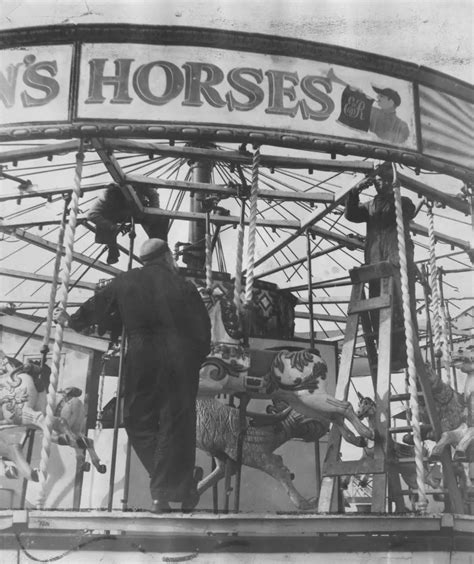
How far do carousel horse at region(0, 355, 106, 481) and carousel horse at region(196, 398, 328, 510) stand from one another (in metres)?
1.13

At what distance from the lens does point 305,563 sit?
130 inches

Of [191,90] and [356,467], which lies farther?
[356,467]

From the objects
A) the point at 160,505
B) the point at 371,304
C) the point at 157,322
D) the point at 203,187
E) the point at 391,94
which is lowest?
the point at 160,505

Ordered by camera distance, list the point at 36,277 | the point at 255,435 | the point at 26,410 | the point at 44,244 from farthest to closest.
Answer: the point at 36,277, the point at 44,244, the point at 255,435, the point at 26,410

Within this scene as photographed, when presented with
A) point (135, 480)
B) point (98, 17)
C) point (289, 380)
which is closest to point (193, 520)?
point (289, 380)

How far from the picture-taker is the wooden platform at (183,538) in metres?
3.26

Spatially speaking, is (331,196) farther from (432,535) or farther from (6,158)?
(432,535)

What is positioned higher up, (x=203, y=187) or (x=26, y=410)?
(x=203, y=187)

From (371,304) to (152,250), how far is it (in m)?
1.86

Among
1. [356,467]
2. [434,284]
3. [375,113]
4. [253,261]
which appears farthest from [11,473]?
[375,113]

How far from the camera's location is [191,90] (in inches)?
171

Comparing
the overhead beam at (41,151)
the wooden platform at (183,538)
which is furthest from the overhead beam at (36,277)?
A: the wooden platform at (183,538)

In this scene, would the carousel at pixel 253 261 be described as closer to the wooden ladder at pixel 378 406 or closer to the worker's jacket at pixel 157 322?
the wooden ladder at pixel 378 406

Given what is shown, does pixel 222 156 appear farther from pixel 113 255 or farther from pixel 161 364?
pixel 113 255
